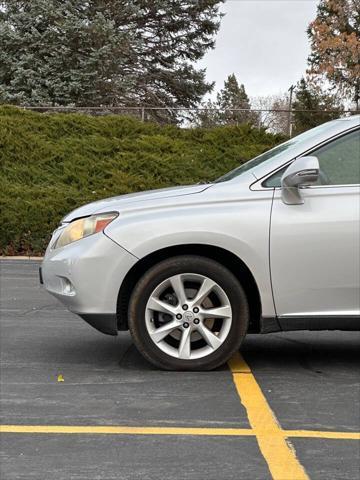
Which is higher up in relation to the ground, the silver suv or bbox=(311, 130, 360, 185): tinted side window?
bbox=(311, 130, 360, 185): tinted side window

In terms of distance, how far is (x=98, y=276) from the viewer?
14.4 feet

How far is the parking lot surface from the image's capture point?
2900 mm

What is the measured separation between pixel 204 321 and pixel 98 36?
897 inches

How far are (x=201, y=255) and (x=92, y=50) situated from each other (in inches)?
894

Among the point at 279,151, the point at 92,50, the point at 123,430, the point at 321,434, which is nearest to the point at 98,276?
the point at 123,430

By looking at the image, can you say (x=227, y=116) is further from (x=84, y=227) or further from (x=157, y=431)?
(x=157, y=431)

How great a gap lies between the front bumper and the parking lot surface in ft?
1.43

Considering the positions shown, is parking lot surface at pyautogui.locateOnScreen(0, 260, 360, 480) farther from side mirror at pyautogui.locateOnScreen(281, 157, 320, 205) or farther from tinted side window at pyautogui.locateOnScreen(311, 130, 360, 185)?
tinted side window at pyautogui.locateOnScreen(311, 130, 360, 185)

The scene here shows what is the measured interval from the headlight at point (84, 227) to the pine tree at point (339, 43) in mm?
25718

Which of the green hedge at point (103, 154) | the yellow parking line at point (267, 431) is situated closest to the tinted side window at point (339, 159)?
the yellow parking line at point (267, 431)

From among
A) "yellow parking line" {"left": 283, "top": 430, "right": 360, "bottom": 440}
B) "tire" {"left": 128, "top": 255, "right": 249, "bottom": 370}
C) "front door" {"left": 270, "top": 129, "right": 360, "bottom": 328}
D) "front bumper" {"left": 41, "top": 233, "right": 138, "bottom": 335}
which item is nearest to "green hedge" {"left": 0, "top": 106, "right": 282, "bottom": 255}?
"front bumper" {"left": 41, "top": 233, "right": 138, "bottom": 335}

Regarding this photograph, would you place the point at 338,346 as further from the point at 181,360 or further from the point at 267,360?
the point at 181,360

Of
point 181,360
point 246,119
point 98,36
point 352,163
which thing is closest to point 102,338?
point 181,360

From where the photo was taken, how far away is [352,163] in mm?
4480
